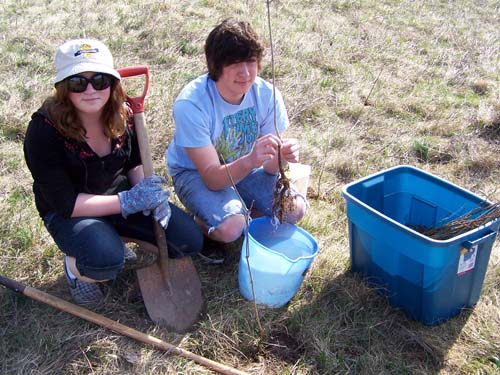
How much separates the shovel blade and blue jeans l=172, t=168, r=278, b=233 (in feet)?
0.83

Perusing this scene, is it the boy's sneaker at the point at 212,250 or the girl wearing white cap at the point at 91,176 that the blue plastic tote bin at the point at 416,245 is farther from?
the girl wearing white cap at the point at 91,176

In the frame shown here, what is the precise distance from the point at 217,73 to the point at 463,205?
132 centimetres

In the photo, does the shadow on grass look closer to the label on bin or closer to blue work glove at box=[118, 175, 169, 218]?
the label on bin

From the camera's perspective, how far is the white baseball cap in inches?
81.8

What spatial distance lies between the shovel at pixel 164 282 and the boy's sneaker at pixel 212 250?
0.65 ft

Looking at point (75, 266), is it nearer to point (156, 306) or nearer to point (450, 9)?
point (156, 306)

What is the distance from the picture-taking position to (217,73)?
8.36 ft

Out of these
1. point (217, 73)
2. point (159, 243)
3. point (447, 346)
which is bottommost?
point (447, 346)

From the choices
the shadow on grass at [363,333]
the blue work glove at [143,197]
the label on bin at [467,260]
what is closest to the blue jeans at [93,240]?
the blue work glove at [143,197]

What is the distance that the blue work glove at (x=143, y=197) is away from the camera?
231 cm

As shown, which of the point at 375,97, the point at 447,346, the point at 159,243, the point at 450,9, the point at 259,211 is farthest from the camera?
the point at 450,9

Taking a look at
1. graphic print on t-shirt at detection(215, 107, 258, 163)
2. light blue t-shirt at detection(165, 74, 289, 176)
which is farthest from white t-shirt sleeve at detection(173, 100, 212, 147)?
graphic print on t-shirt at detection(215, 107, 258, 163)

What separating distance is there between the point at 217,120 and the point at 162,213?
21.8 inches

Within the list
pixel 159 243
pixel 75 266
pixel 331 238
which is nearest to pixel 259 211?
pixel 331 238
